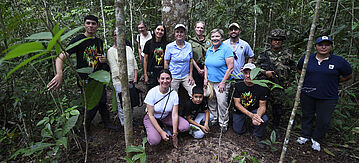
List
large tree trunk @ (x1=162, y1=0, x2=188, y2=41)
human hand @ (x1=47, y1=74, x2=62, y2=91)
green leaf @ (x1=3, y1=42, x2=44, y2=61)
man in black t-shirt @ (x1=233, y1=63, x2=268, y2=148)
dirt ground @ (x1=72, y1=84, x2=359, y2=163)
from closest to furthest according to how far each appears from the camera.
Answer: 1. green leaf @ (x1=3, y1=42, x2=44, y2=61)
2. human hand @ (x1=47, y1=74, x2=62, y2=91)
3. dirt ground @ (x1=72, y1=84, x2=359, y2=163)
4. man in black t-shirt @ (x1=233, y1=63, x2=268, y2=148)
5. large tree trunk @ (x1=162, y1=0, x2=188, y2=41)

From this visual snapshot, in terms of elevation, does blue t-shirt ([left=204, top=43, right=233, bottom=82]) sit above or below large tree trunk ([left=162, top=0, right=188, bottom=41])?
below

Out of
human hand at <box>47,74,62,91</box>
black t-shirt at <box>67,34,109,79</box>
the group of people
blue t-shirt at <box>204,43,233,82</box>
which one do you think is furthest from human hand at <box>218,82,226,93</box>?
human hand at <box>47,74,62,91</box>

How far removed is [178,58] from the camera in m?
3.72

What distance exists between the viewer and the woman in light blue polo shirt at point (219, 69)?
3.63m

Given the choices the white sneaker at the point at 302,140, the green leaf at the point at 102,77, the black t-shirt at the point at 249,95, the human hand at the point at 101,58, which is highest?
the green leaf at the point at 102,77

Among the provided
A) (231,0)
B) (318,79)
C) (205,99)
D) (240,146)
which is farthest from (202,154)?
(231,0)

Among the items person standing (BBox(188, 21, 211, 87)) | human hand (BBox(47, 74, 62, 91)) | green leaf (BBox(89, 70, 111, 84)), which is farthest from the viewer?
person standing (BBox(188, 21, 211, 87))

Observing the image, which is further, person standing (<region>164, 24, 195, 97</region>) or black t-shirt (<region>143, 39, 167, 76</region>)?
black t-shirt (<region>143, 39, 167, 76</region>)

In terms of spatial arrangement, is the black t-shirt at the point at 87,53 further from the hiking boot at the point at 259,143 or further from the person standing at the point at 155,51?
the hiking boot at the point at 259,143

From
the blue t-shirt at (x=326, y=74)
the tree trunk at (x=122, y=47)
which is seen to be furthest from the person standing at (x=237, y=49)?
the tree trunk at (x=122, y=47)

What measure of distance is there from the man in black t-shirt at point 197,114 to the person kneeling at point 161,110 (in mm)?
238

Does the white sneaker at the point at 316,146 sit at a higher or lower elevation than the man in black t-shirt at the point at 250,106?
lower

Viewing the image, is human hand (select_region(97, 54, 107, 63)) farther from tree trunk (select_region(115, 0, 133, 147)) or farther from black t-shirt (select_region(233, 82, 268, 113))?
black t-shirt (select_region(233, 82, 268, 113))

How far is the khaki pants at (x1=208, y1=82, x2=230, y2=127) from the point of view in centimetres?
379
